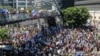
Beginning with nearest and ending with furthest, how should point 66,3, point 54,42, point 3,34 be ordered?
point 54,42 → point 3,34 → point 66,3

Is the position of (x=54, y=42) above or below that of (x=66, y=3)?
below

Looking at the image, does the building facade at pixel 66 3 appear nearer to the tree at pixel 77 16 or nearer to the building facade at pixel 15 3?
the building facade at pixel 15 3

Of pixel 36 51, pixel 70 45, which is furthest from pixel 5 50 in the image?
pixel 70 45

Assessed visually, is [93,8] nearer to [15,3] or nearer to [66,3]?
[66,3]

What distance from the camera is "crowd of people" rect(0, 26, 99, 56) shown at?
4153 cm

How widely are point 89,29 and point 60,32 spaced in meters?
3.85

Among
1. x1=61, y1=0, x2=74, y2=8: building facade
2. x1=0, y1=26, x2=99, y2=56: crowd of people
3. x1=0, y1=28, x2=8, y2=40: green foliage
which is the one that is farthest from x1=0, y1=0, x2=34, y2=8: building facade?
x1=0, y1=28, x2=8, y2=40: green foliage

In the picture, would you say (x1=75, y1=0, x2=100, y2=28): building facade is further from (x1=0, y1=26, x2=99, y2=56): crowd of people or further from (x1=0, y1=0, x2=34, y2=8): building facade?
(x1=0, y1=0, x2=34, y2=8): building facade

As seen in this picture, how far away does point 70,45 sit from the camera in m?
42.8

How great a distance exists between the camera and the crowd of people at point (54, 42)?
136 feet

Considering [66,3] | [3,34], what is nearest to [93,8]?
[66,3]

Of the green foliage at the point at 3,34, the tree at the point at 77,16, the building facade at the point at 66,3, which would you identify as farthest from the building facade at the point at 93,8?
the green foliage at the point at 3,34

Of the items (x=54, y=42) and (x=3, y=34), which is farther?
(x=3, y=34)

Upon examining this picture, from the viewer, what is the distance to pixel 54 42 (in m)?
44.2
